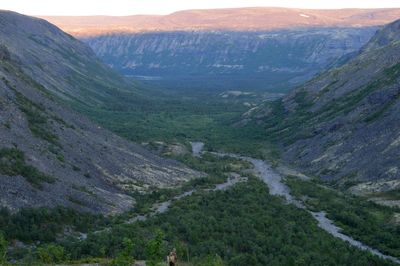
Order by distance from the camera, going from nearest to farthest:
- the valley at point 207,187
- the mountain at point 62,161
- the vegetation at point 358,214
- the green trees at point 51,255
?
the green trees at point 51,255 < the valley at point 207,187 < the mountain at point 62,161 < the vegetation at point 358,214

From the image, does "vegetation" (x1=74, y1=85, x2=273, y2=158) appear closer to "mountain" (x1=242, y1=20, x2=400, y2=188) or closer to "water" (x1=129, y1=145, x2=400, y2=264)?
"mountain" (x1=242, y1=20, x2=400, y2=188)

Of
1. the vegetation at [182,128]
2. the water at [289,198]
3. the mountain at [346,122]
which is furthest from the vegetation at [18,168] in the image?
the vegetation at [182,128]

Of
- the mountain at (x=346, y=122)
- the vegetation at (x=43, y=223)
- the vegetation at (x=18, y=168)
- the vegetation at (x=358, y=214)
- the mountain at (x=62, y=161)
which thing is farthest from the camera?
the mountain at (x=346, y=122)

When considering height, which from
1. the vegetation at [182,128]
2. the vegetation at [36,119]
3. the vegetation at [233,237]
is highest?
the vegetation at [36,119]

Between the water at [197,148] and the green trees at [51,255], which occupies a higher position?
the green trees at [51,255]

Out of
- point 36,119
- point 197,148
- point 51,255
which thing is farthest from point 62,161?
point 197,148

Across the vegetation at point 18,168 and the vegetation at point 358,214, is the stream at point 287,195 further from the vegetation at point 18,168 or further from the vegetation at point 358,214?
the vegetation at point 18,168

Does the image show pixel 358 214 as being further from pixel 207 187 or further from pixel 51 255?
pixel 51 255

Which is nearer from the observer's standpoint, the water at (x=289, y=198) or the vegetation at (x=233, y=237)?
the vegetation at (x=233, y=237)
